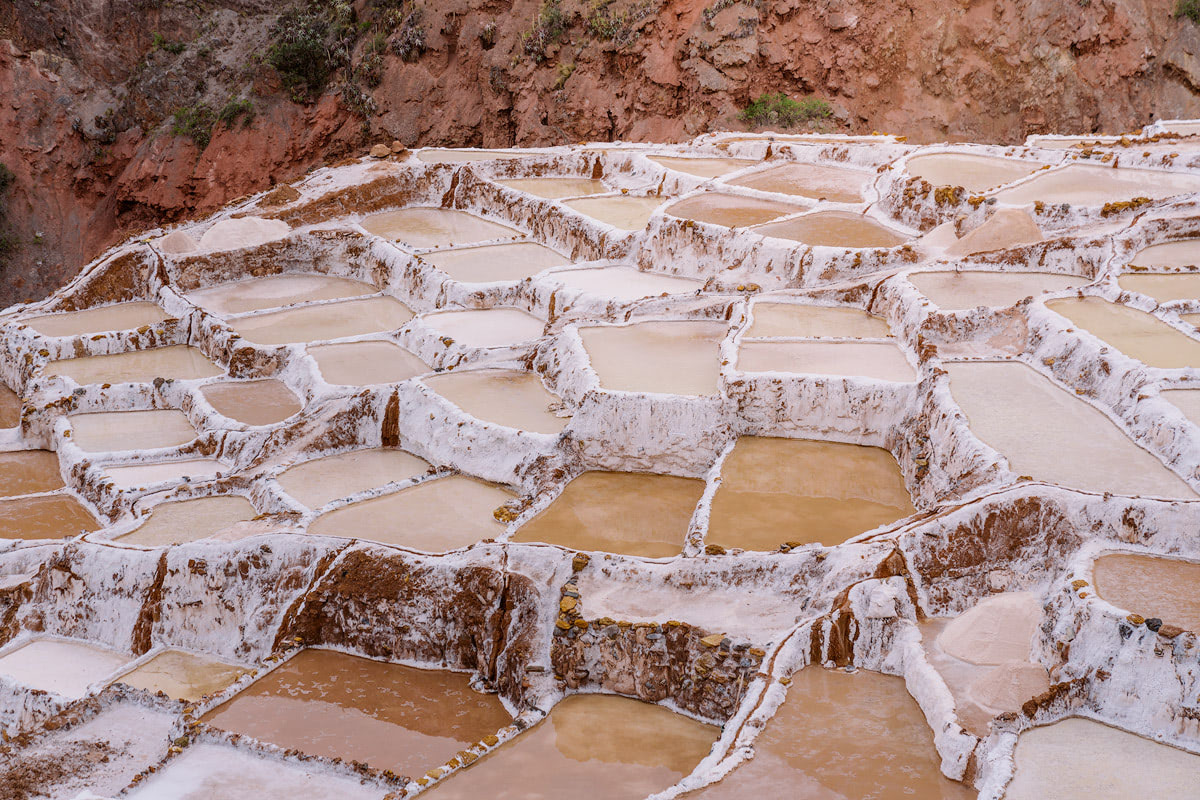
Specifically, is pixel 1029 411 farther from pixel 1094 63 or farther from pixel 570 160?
pixel 1094 63

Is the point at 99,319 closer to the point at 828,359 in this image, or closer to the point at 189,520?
the point at 189,520

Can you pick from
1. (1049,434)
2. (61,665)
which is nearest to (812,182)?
(1049,434)

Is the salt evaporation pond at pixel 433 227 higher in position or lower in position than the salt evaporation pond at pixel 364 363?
higher

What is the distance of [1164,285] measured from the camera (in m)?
11.7

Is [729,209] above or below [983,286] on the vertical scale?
above

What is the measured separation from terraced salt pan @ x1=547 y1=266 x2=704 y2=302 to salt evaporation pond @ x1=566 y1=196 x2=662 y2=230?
1.03 metres

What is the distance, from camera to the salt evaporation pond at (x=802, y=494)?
9398 mm

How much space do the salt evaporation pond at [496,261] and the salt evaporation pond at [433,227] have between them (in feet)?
1.59

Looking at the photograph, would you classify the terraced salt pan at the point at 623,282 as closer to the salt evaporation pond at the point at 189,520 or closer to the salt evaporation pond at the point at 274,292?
the salt evaporation pond at the point at 274,292

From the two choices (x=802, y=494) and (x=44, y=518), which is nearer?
(x=802, y=494)

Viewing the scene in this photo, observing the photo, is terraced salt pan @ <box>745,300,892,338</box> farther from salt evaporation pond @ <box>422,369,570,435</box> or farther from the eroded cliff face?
the eroded cliff face

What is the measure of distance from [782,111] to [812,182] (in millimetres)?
6834

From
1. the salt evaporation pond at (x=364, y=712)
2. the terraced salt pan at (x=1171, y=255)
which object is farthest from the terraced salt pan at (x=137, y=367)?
the terraced salt pan at (x=1171, y=255)

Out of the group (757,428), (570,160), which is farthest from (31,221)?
(757,428)
